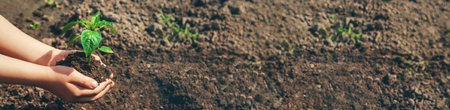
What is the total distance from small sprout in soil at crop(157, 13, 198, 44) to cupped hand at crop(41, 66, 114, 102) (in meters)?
0.73

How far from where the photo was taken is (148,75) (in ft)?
7.94

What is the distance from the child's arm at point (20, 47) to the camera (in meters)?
1.95

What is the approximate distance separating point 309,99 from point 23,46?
7.59 feet

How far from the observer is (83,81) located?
1952mm

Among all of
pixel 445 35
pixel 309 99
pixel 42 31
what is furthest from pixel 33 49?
pixel 445 35

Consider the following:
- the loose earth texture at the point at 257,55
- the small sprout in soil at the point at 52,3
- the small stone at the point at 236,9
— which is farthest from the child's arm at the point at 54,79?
the small stone at the point at 236,9

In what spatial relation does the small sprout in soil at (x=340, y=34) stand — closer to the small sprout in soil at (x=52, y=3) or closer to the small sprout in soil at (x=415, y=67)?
the small sprout in soil at (x=415, y=67)

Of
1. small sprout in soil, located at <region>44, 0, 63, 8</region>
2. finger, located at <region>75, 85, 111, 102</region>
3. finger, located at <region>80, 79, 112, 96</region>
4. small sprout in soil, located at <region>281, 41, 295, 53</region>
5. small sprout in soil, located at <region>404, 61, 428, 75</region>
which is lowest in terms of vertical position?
finger, located at <region>75, 85, 111, 102</region>

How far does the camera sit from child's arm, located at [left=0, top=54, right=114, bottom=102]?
1738mm

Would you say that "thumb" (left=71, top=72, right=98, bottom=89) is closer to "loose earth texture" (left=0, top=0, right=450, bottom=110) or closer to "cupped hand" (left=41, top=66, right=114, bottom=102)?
"cupped hand" (left=41, top=66, right=114, bottom=102)

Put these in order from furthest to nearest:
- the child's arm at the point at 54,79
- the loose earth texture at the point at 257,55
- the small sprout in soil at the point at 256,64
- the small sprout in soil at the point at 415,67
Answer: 1. the small sprout in soil at the point at 415,67
2. the small sprout in soil at the point at 256,64
3. the loose earth texture at the point at 257,55
4. the child's arm at the point at 54,79

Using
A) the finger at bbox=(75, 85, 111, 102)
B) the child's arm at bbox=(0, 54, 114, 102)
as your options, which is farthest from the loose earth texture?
the child's arm at bbox=(0, 54, 114, 102)

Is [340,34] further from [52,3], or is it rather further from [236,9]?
[52,3]

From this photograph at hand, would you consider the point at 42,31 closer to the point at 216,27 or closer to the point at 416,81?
the point at 216,27
